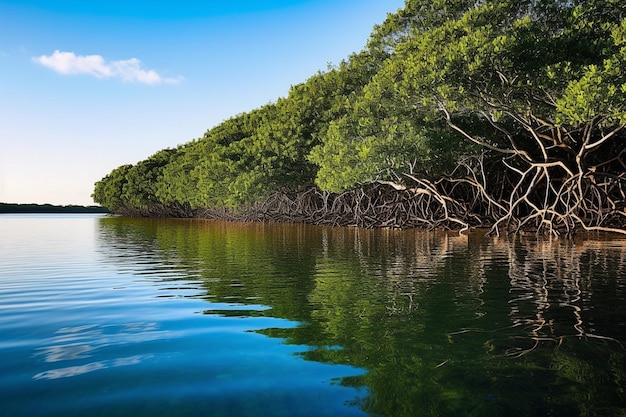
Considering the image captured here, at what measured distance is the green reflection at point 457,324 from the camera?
2734 millimetres

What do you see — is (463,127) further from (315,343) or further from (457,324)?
(315,343)

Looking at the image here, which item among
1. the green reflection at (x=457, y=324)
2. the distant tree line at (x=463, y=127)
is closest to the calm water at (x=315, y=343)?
the green reflection at (x=457, y=324)

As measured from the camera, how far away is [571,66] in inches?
488

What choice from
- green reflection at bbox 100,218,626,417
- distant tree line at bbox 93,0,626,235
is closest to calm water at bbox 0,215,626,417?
green reflection at bbox 100,218,626,417

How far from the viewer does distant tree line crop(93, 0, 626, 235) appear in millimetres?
12656

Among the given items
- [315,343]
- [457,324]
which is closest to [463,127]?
[457,324]

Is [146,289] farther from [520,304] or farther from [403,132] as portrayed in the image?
[403,132]

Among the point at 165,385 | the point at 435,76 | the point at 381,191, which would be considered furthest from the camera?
the point at 381,191

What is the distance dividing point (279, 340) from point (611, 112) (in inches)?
417

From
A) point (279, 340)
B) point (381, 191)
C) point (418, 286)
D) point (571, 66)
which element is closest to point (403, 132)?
point (571, 66)

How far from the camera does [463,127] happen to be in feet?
66.2

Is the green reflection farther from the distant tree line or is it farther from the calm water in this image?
the distant tree line

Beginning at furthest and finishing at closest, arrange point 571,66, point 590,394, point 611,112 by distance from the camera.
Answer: point 571,66, point 611,112, point 590,394

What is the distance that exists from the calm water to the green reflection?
16 millimetres
